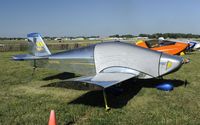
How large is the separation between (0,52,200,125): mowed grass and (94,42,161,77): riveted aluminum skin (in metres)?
0.90

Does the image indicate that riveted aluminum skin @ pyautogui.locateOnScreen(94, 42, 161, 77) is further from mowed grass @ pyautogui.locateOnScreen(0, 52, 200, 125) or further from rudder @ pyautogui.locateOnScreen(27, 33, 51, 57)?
rudder @ pyautogui.locateOnScreen(27, 33, 51, 57)

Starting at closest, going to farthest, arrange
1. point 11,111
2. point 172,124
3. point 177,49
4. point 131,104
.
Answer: point 172,124, point 11,111, point 131,104, point 177,49

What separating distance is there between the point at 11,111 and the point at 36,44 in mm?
4745

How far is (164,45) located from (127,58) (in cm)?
1080

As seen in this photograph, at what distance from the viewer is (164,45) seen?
691 inches

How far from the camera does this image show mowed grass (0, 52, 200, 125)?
5.48 m

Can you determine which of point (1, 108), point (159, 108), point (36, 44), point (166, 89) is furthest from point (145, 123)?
point (36, 44)

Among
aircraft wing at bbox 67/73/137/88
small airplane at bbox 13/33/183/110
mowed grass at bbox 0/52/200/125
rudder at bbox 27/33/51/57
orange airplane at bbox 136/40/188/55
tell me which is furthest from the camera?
orange airplane at bbox 136/40/188/55

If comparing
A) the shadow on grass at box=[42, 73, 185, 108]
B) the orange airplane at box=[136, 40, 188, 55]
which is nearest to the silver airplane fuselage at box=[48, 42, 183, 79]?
the shadow on grass at box=[42, 73, 185, 108]

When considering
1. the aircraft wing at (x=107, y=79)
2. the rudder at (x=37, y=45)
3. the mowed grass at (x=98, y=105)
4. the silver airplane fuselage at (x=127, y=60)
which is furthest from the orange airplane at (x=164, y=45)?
the aircraft wing at (x=107, y=79)

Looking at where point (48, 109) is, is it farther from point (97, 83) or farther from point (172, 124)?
point (172, 124)

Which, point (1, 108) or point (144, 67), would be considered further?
point (144, 67)

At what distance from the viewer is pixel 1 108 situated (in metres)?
6.48

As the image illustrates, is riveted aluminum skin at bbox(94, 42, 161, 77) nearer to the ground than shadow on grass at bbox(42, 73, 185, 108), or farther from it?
farther from it
